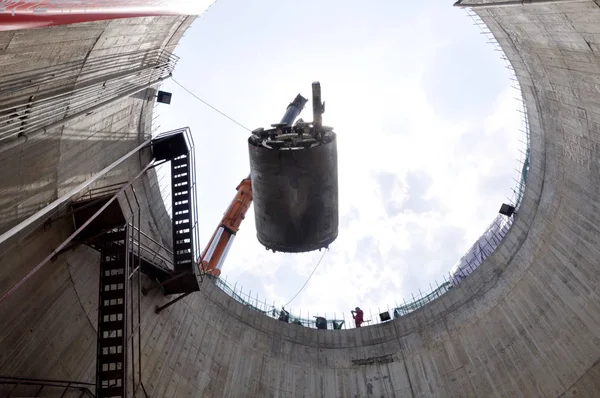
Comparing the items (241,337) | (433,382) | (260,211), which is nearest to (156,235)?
(260,211)

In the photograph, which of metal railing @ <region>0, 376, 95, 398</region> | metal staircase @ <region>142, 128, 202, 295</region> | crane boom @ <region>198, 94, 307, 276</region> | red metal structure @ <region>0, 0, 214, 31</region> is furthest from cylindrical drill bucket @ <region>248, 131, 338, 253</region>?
crane boom @ <region>198, 94, 307, 276</region>

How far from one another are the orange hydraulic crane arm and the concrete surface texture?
4936mm

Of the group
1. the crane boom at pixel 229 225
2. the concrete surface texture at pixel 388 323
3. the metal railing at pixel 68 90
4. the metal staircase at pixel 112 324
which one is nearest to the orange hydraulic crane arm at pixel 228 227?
the crane boom at pixel 229 225

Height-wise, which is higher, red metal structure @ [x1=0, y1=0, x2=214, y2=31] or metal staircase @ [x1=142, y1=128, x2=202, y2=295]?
red metal structure @ [x1=0, y1=0, x2=214, y2=31]

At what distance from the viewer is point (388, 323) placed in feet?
63.3

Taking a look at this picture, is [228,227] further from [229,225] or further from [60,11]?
[60,11]

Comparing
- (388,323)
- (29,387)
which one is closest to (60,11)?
(29,387)

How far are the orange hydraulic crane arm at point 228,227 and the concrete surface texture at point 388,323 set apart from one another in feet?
16.2

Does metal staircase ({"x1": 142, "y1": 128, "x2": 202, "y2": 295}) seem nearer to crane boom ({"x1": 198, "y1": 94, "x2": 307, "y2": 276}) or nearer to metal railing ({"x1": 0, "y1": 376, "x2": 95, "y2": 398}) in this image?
metal railing ({"x1": 0, "y1": 376, "x2": 95, "y2": 398})

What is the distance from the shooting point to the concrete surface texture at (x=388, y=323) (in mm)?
8789

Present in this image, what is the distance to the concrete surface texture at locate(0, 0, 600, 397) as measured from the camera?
346 inches

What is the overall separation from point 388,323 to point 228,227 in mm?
10623

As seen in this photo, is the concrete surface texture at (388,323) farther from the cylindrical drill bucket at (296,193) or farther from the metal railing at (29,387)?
the cylindrical drill bucket at (296,193)

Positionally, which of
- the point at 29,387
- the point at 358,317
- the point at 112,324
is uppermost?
the point at 112,324
